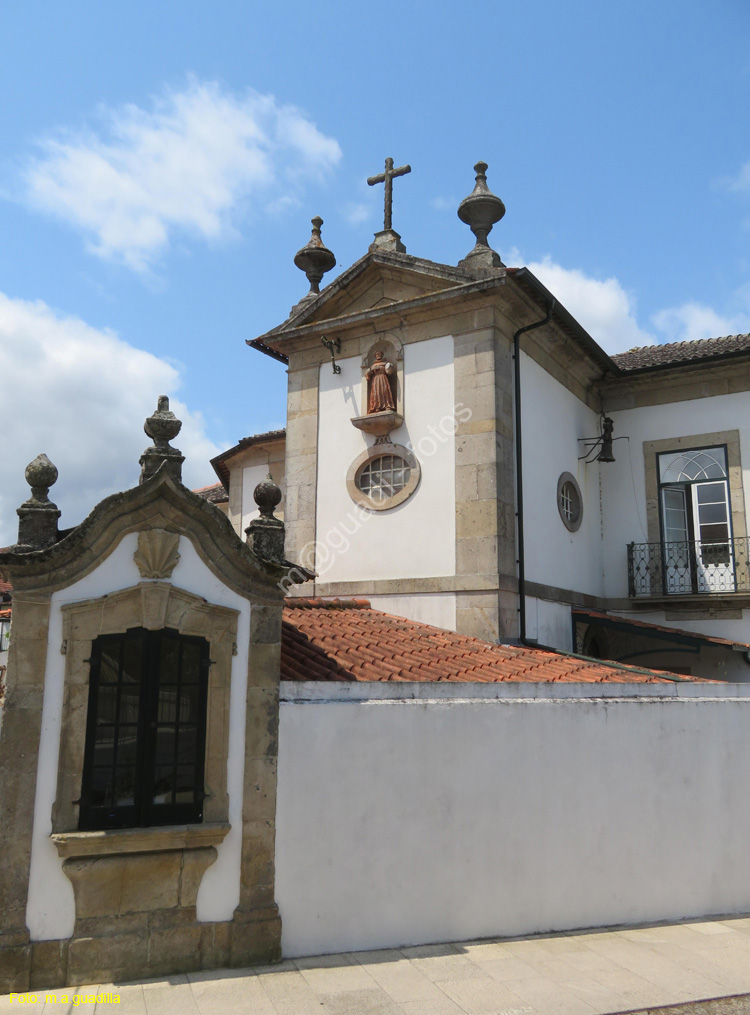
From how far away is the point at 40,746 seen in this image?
654 centimetres

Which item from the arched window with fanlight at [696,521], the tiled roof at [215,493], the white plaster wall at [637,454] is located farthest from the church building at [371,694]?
the tiled roof at [215,493]

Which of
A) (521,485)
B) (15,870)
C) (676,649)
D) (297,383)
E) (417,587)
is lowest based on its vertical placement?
(15,870)

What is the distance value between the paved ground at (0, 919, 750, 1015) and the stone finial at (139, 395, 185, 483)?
163 inches

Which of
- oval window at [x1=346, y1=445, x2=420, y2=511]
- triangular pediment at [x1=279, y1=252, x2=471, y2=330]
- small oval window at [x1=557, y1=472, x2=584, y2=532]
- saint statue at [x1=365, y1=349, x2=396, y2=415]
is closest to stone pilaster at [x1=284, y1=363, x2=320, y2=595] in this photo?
oval window at [x1=346, y1=445, x2=420, y2=511]

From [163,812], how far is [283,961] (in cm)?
163

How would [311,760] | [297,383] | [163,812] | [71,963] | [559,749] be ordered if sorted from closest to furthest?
[71,963]
[163,812]
[311,760]
[559,749]
[297,383]

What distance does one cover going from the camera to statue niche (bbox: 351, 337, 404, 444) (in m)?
12.3

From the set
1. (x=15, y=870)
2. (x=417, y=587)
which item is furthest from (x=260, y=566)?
(x=417, y=587)

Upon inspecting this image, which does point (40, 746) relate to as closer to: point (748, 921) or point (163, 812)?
point (163, 812)

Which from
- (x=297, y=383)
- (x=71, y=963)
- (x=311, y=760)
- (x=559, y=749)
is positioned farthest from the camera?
(x=297, y=383)

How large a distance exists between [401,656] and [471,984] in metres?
3.30

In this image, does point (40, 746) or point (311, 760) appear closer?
point (40, 746)

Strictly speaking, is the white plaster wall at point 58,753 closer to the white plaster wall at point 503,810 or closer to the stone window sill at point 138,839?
the stone window sill at point 138,839

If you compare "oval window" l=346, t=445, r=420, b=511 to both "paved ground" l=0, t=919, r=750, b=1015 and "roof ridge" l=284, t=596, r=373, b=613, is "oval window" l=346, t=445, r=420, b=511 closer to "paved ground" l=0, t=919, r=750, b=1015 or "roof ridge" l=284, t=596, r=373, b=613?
"roof ridge" l=284, t=596, r=373, b=613
